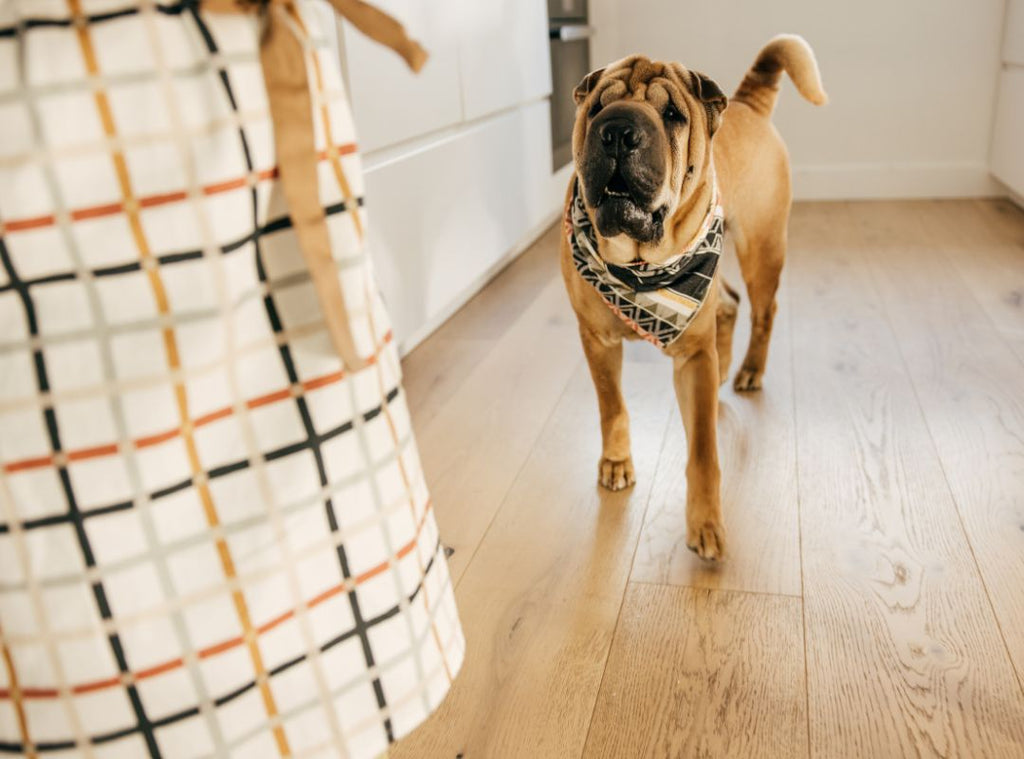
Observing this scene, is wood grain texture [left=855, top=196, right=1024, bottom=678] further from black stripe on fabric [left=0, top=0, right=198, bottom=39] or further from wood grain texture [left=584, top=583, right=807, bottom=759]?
black stripe on fabric [left=0, top=0, right=198, bottom=39]

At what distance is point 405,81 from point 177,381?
150 centimetres

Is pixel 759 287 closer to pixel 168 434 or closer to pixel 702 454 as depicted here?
pixel 702 454

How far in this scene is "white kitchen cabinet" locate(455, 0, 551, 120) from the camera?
7.45 ft

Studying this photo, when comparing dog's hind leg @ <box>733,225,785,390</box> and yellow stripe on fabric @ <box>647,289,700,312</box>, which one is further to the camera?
dog's hind leg @ <box>733,225,785,390</box>

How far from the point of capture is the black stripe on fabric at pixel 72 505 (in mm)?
463

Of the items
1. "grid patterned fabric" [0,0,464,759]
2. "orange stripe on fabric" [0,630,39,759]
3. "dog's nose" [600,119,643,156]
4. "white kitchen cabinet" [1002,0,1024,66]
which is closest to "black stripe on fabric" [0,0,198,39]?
"grid patterned fabric" [0,0,464,759]

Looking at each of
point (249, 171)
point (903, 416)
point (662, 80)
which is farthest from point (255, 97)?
point (903, 416)

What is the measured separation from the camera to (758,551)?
1223mm

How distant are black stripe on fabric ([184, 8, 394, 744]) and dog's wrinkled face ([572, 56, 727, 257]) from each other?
657 millimetres

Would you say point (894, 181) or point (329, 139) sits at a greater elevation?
point (329, 139)

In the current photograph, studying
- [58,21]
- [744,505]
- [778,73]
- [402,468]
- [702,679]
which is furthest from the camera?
[778,73]

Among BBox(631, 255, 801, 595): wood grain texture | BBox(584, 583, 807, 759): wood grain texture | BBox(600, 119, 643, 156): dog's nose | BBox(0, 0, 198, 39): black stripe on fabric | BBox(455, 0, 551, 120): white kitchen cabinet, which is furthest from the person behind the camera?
BBox(455, 0, 551, 120): white kitchen cabinet

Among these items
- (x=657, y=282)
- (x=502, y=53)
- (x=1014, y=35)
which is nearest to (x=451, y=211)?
(x=502, y=53)

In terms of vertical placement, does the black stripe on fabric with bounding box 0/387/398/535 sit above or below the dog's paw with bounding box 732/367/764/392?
above
